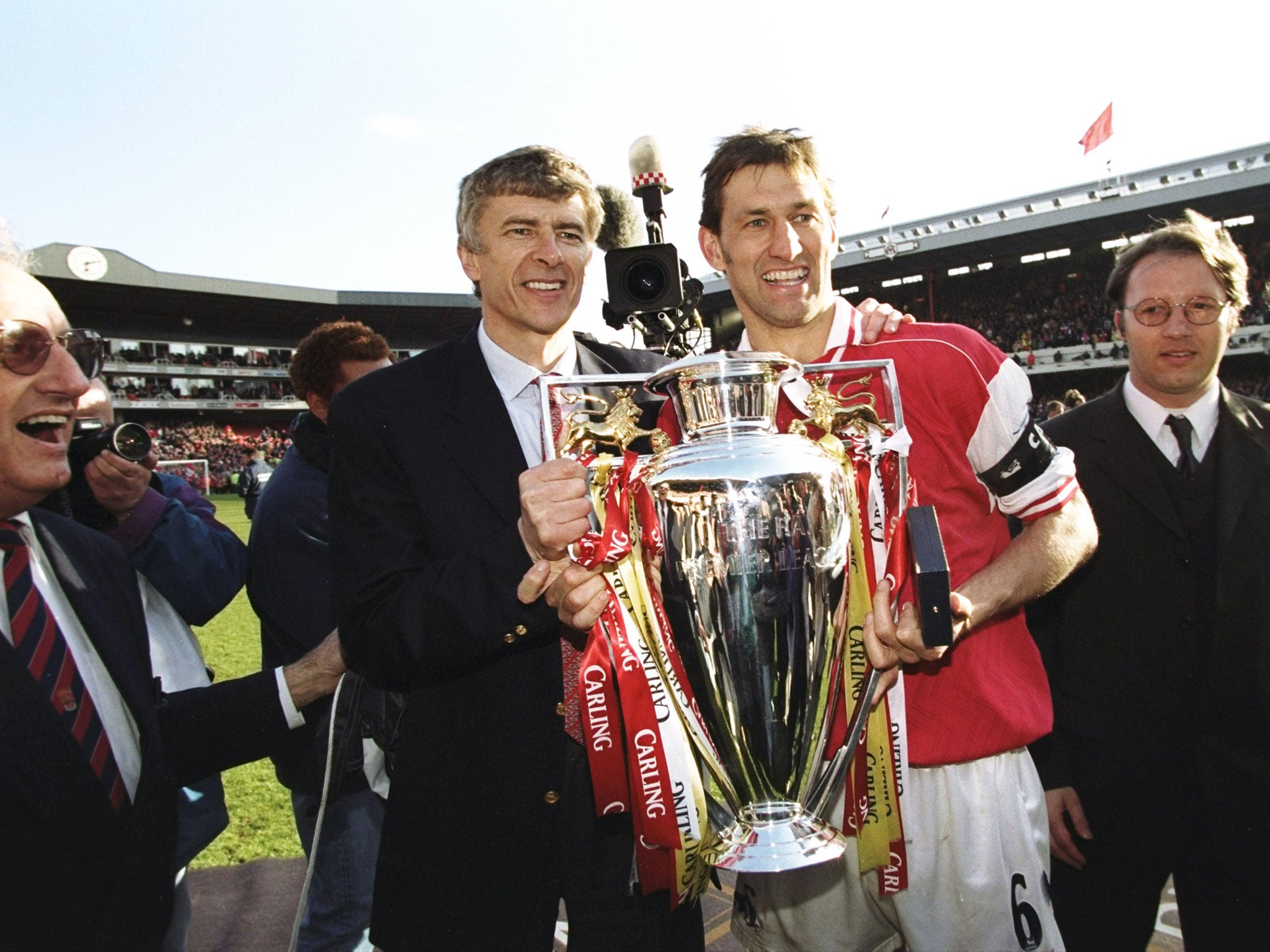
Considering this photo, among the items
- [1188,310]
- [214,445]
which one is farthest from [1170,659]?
[214,445]

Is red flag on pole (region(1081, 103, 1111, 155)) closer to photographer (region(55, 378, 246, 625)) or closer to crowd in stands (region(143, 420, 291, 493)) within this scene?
photographer (region(55, 378, 246, 625))

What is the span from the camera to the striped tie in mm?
1396

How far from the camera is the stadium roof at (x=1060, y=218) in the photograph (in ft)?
86.3

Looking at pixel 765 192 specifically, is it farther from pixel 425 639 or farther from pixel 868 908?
pixel 868 908

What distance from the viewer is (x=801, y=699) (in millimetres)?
1361

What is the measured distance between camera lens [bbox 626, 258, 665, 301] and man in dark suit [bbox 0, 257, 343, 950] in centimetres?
175

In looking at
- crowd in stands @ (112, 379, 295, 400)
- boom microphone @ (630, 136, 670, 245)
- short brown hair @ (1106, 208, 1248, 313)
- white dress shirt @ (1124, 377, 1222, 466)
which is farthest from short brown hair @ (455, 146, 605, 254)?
crowd in stands @ (112, 379, 295, 400)

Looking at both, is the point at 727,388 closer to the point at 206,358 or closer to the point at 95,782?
the point at 95,782

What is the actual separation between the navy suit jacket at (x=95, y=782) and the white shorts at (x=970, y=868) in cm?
126

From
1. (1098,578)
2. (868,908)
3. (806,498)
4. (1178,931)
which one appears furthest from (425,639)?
(1178,931)

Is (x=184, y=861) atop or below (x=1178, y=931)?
atop

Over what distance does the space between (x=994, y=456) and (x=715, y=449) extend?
724 millimetres

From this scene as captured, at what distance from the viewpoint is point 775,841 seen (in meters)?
1.31

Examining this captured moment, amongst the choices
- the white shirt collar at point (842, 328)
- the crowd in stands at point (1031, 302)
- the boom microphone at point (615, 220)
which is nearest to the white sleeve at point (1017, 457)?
the white shirt collar at point (842, 328)
